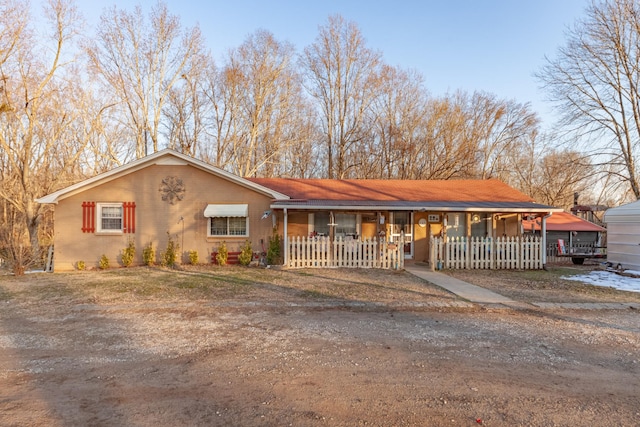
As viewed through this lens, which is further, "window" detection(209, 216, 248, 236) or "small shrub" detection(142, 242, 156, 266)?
"window" detection(209, 216, 248, 236)

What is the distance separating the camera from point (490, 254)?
13.6 metres

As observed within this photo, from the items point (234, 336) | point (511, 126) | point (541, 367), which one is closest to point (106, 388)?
point (234, 336)

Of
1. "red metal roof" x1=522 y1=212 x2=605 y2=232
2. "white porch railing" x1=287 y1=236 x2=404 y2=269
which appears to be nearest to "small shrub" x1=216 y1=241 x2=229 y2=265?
"white porch railing" x1=287 y1=236 x2=404 y2=269

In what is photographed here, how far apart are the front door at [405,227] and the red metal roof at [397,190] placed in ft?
2.28

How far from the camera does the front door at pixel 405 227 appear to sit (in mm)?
15664

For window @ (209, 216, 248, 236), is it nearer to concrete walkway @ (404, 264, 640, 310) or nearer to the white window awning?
the white window awning

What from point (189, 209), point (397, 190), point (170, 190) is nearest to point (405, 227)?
point (397, 190)

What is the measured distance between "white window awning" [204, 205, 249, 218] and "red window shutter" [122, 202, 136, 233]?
8.75ft

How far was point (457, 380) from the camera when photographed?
389cm

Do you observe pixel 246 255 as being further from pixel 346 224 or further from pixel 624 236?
pixel 624 236

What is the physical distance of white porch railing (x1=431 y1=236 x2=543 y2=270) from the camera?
13.4 metres

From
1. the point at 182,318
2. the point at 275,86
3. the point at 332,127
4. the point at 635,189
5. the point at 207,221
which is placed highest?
the point at 275,86

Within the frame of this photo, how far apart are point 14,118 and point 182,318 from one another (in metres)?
21.6

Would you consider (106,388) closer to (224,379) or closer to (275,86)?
(224,379)
